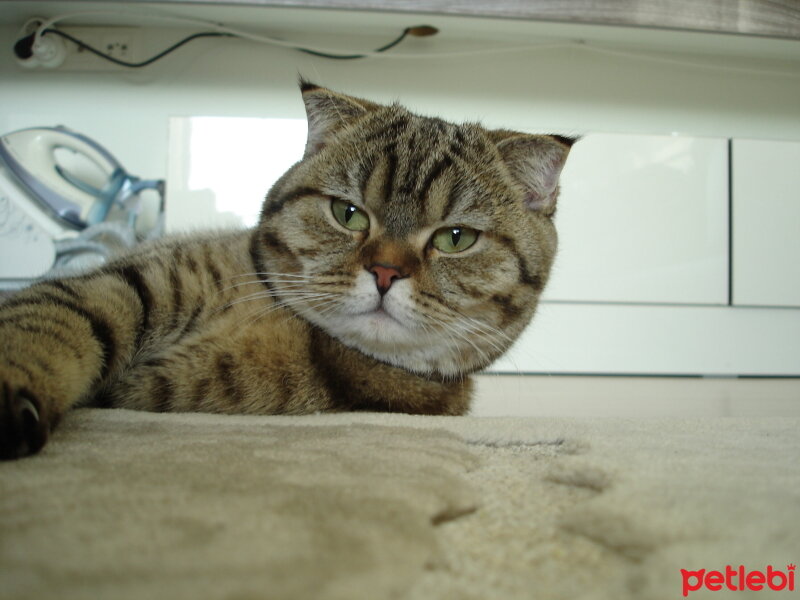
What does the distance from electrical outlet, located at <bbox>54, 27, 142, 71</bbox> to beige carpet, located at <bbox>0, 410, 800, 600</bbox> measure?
231 centimetres

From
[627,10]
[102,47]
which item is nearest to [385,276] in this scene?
[627,10]

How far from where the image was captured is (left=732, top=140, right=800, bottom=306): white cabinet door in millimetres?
2455

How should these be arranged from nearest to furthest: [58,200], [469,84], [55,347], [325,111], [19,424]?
[19,424]
[55,347]
[325,111]
[58,200]
[469,84]

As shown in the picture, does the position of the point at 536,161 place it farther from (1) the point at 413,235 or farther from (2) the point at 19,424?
(2) the point at 19,424

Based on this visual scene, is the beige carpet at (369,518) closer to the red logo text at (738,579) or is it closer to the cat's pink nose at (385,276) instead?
the red logo text at (738,579)

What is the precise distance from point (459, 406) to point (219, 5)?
189cm

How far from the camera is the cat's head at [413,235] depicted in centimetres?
89

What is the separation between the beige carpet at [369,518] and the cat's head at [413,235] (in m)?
0.26

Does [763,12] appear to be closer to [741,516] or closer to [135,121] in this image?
[741,516]

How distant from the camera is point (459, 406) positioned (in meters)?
1.06

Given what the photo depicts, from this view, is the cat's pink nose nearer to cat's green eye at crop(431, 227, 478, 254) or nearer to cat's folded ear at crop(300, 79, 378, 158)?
cat's green eye at crop(431, 227, 478, 254)

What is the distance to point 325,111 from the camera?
1.08 metres

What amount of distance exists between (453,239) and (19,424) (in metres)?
0.69

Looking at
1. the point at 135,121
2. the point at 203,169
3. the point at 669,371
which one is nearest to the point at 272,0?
the point at 203,169
